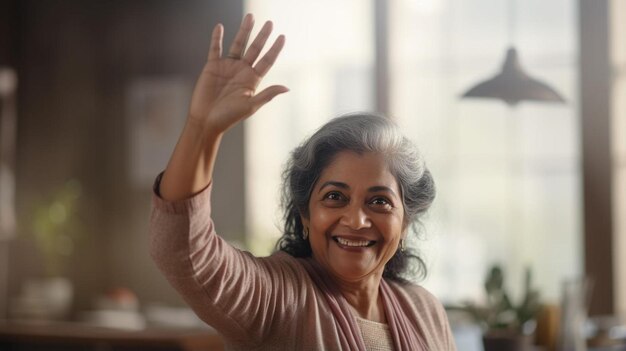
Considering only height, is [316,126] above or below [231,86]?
below

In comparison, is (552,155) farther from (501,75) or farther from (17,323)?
(17,323)

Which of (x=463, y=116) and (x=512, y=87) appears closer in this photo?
(x=512, y=87)

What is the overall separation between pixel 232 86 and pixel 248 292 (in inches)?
13.4

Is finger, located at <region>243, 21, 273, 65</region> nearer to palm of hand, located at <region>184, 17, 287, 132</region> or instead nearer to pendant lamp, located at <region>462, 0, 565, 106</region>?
palm of hand, located at <region>184, 17, 287, 132</region>

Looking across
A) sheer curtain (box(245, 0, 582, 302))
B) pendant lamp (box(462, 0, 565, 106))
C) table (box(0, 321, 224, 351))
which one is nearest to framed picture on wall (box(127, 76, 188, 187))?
sheer curtain (box(245, 0, 582, 302))

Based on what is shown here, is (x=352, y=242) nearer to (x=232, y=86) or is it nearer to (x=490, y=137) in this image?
(x=232, y=86)

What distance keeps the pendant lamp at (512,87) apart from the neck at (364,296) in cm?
178

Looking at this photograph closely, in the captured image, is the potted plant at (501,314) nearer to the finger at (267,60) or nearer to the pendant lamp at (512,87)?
the pendant lamp at (512,87)

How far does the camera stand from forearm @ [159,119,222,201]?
4.95 feet

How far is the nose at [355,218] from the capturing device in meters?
1.75

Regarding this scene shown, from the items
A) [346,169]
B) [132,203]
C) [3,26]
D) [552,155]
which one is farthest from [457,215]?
[346,169]

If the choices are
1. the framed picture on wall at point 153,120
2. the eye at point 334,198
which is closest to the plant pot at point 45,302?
the framed picture on wall at point 153,120

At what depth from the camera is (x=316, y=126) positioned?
7.74 metres

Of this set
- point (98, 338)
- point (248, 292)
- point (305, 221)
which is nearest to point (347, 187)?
point (305, 221)
